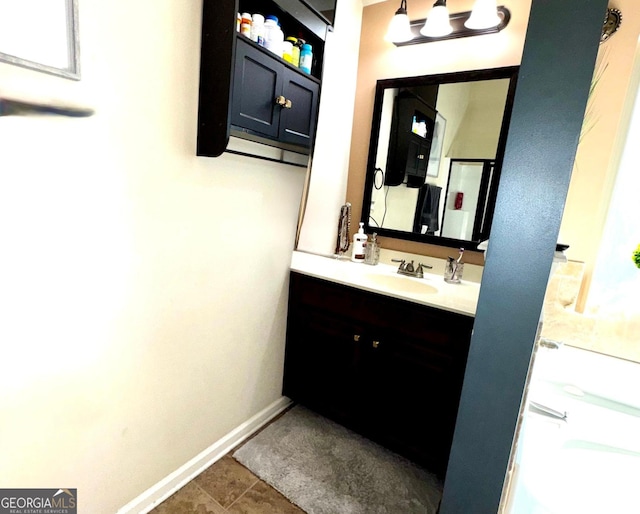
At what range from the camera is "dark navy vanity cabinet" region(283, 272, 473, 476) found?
1.47 metres

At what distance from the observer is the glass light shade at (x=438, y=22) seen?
169 centimetres

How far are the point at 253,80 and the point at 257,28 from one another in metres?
0.19

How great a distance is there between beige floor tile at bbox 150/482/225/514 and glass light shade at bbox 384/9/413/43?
2.39m

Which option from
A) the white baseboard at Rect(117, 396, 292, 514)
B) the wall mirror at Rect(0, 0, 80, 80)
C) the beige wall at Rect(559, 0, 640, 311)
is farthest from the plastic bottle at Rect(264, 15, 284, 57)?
the white baseboard at Rect(117, 396, 292, 514)

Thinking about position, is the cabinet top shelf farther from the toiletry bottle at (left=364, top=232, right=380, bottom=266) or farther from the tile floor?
the tile floor

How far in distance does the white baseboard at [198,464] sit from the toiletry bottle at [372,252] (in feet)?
3.14

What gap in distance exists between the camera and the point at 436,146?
6.12 ft

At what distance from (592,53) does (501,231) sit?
28 centimetres

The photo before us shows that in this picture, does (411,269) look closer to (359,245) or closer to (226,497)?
(359,245)

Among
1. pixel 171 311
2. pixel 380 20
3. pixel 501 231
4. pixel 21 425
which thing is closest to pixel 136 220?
pixel 171 311

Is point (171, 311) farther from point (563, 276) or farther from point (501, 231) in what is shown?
point (563, 276)

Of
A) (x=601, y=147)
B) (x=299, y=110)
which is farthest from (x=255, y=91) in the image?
(x=601, y=147)

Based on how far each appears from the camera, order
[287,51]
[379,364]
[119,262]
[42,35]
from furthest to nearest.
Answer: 1. [379,364]
2. [287,51]
3. [119,262]
4. [42,35]

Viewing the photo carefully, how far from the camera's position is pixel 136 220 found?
3.67 feet
